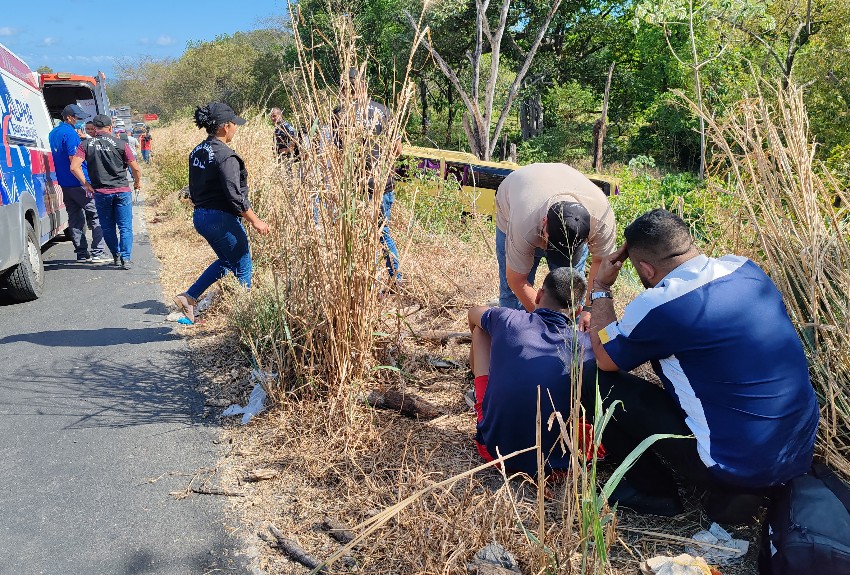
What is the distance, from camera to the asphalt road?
8.55 ft

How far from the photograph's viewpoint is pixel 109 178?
7.10 meters

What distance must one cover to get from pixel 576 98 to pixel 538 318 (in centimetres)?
2429

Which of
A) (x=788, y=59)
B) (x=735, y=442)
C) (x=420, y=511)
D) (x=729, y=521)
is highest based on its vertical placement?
(x=788, y=59)

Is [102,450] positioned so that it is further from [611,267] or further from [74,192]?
[74,192]

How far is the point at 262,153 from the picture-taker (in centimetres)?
859

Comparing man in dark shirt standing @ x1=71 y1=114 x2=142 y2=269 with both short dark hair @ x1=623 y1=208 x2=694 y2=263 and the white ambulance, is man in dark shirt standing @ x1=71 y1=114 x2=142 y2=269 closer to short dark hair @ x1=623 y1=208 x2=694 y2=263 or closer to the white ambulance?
the white ambulance

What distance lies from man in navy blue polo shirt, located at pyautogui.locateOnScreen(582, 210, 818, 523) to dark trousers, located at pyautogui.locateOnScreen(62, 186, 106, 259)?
23.1 feet

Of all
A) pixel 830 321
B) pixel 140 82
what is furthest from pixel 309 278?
pixel 140 82

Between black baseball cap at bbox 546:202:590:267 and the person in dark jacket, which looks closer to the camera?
black baseball cap at bbox 546:202:590:267

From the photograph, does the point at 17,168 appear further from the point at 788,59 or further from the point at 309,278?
the point at 788,59

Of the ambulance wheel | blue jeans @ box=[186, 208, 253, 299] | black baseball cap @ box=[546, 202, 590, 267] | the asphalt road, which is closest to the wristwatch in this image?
black baseball cap @ box=[546, 202, 590, 267]

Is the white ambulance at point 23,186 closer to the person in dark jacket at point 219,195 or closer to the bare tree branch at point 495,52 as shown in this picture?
the person in dark jacket at point 219,195

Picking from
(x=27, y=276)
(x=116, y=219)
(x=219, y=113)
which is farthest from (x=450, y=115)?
(x=219, y=113)

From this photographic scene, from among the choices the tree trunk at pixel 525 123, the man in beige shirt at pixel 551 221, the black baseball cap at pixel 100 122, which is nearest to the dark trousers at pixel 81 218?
the black baseball cap at pixel 100 122
